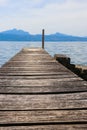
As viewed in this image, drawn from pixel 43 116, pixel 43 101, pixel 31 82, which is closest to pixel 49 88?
pixel 31 82

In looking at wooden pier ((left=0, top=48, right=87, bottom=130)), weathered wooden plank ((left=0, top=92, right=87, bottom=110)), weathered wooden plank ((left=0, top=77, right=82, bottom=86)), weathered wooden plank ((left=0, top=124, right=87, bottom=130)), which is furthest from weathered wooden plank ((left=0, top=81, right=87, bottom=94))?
weathered wooden plank ((left=0, top=124, right=87, bottom=130))

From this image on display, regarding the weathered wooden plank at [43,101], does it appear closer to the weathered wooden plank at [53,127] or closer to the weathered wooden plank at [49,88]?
the weathered wooden plank at [49,88]

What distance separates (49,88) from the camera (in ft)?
21.5

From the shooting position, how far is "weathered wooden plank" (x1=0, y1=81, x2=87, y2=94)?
245 inches

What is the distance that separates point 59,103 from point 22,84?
6.79 feet

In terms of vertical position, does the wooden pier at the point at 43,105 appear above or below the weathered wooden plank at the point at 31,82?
above

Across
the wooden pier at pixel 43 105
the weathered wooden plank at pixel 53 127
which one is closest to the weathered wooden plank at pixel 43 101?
the wooden pier at pixel 43 105

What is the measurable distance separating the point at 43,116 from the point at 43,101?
87 cm

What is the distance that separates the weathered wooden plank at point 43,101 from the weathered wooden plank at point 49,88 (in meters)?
0.35

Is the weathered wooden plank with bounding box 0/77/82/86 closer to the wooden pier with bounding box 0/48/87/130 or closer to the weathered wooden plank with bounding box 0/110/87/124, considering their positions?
the wooden pier with bounding box 0/48/87/130

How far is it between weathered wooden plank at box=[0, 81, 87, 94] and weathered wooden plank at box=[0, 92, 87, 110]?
352mm

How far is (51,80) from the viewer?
7.70m

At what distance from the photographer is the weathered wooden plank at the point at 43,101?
4961 millimetres

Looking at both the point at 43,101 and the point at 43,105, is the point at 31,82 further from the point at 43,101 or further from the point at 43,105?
the point at 43,105
